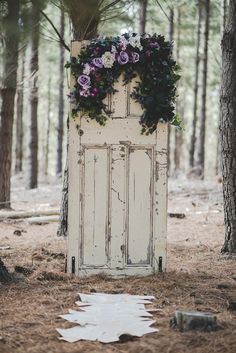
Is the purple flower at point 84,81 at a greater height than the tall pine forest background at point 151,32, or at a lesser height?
lesser

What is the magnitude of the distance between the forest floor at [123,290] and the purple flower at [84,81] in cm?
197

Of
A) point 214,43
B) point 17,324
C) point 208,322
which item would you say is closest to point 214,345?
point 208,322

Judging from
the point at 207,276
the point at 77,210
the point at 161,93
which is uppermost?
the point at 161,93

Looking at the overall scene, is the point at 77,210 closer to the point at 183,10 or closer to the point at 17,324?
the point at 17,324

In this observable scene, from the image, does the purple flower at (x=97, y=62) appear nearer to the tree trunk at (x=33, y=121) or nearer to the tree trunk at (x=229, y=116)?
the tree trunk at (x=229, y=116)

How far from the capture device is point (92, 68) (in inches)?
224

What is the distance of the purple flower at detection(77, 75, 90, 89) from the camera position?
567 cm

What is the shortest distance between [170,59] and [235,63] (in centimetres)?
126

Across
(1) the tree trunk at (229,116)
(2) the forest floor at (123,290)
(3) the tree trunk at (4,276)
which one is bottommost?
(2) the forest floor at (123,290)

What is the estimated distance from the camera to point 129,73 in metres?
5.77

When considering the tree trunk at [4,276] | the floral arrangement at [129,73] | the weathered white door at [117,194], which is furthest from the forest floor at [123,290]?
the floral arrangement at [129,73]

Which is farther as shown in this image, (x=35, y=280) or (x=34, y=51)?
(x=34, y=51)

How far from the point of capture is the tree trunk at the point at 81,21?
6.12m

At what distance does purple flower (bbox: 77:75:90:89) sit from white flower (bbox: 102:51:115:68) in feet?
0.76
